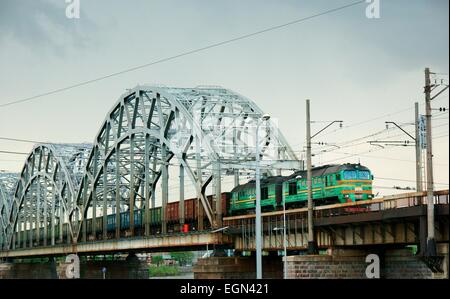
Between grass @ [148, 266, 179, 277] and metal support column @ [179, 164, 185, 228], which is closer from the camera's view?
metal support column @ [179, 164, 185, 228]

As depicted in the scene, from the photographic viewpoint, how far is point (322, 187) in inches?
2530

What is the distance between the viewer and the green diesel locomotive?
62562mm

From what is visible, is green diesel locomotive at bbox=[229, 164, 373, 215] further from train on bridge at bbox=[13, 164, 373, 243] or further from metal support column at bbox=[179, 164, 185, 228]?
metal support column at bbox=[179, 164, 185, 228]

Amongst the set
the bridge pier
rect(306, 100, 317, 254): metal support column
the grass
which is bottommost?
the grass

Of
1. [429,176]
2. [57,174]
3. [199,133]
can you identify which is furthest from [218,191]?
[57,174]

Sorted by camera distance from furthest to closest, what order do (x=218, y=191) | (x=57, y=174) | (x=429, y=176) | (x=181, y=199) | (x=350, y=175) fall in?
(x=57, y=174) < (x=181, y=199) < (x=218, y=191) < (x=350, y=175) < (x=429, y=176)

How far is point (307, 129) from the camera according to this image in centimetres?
5684

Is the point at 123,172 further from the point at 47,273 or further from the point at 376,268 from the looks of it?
the point at 376,268

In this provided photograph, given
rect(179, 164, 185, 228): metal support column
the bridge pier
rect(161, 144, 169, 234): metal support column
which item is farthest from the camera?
rect(161, 144, 169, 234): metal support column

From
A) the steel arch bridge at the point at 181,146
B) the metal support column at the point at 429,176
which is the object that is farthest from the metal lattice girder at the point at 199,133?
the metal support column at the point at 429,176

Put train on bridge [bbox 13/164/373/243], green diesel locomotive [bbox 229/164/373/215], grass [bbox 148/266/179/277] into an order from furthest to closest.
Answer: grass [bbox 148/266/179/277], train on bridge [bbox 13/164/373/243], green diesel locomotive [bbox 229/164/373/215]

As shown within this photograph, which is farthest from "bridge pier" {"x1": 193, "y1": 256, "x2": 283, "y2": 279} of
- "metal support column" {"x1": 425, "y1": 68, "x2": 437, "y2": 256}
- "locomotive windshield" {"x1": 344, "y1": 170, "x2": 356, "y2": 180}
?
"metal support column" {"x1": 425, "y1": 68, "x2": 437, "y2": 256}

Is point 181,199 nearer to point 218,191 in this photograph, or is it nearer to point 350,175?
point 218,191

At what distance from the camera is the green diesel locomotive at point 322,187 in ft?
205
